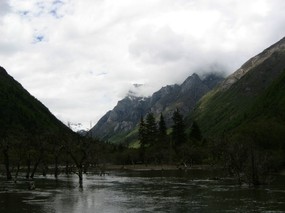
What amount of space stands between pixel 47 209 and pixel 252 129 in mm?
111653

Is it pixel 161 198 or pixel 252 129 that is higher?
pixel 252 129

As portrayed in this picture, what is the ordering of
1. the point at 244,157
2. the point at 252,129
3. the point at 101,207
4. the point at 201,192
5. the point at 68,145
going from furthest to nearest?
the point at 252,129
the point at 68,145
the point at 244,157
the point at 201,192
the point at 101,207

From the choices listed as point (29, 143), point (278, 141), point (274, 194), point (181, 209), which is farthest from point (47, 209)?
point (278, 141)

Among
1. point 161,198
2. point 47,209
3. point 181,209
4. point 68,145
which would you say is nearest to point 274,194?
point 161,198

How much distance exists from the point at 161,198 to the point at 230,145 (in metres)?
38.1

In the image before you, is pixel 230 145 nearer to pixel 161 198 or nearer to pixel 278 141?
pixel 161 198

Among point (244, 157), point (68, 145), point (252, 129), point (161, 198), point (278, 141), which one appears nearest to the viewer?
point (161, 198)

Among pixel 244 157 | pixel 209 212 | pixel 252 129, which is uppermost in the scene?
pixel 252 129

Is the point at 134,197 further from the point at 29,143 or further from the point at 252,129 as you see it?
the point at 252,129

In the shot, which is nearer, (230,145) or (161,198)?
(161,198)

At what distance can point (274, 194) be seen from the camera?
6388cm

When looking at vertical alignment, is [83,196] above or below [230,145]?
below

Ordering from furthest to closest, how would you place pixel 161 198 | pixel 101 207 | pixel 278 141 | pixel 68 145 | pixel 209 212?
pixel 278 141
pixel 68 145
pixel 161 198
pixel 101 207
pixel 209 212

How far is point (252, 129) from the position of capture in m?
149
